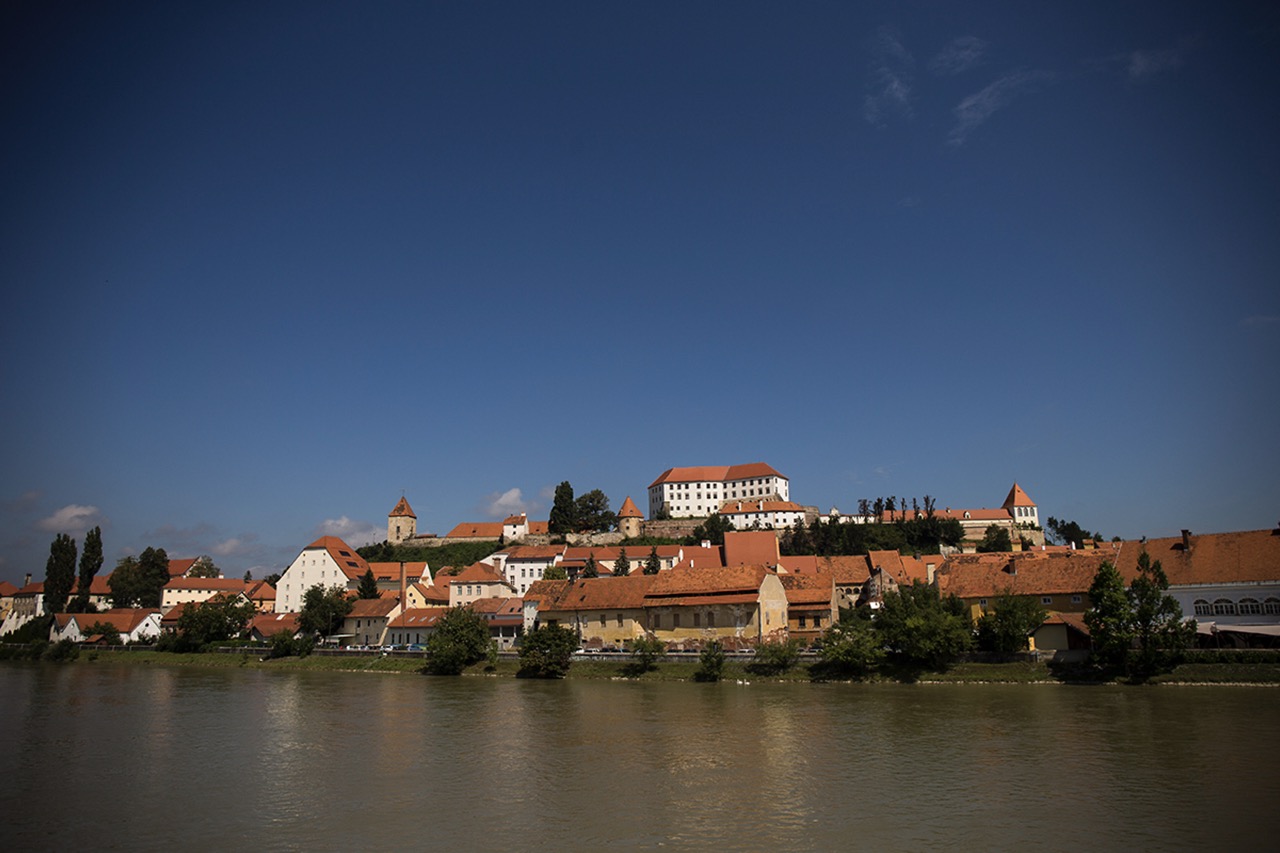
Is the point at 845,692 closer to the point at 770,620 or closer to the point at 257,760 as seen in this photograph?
the point at 770,620

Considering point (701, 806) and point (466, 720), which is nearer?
point (701, 806)

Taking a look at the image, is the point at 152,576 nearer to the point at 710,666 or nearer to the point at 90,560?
the point at 90,560

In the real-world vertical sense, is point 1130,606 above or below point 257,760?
above

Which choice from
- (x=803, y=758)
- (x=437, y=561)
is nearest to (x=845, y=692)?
(x=803, y=758)

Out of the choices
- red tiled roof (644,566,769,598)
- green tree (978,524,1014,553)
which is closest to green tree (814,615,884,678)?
red tiled roof (644,566,769,598)

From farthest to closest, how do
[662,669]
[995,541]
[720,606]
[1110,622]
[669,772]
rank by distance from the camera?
[995,541]
[720,606]
[662,669]
[1110,622]
[669,772]

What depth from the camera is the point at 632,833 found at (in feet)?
59.3

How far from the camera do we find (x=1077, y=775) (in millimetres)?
21984

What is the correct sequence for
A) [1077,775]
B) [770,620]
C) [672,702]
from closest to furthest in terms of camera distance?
[1077,775] < [672,702] < [770,620]

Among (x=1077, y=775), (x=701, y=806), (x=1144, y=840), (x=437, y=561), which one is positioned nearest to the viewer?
(x=1144, y=840)

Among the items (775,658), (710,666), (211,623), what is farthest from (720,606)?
(211,623)

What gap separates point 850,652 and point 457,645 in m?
23.3

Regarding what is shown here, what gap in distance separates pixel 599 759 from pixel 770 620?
26476mm

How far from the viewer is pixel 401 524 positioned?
387ft
